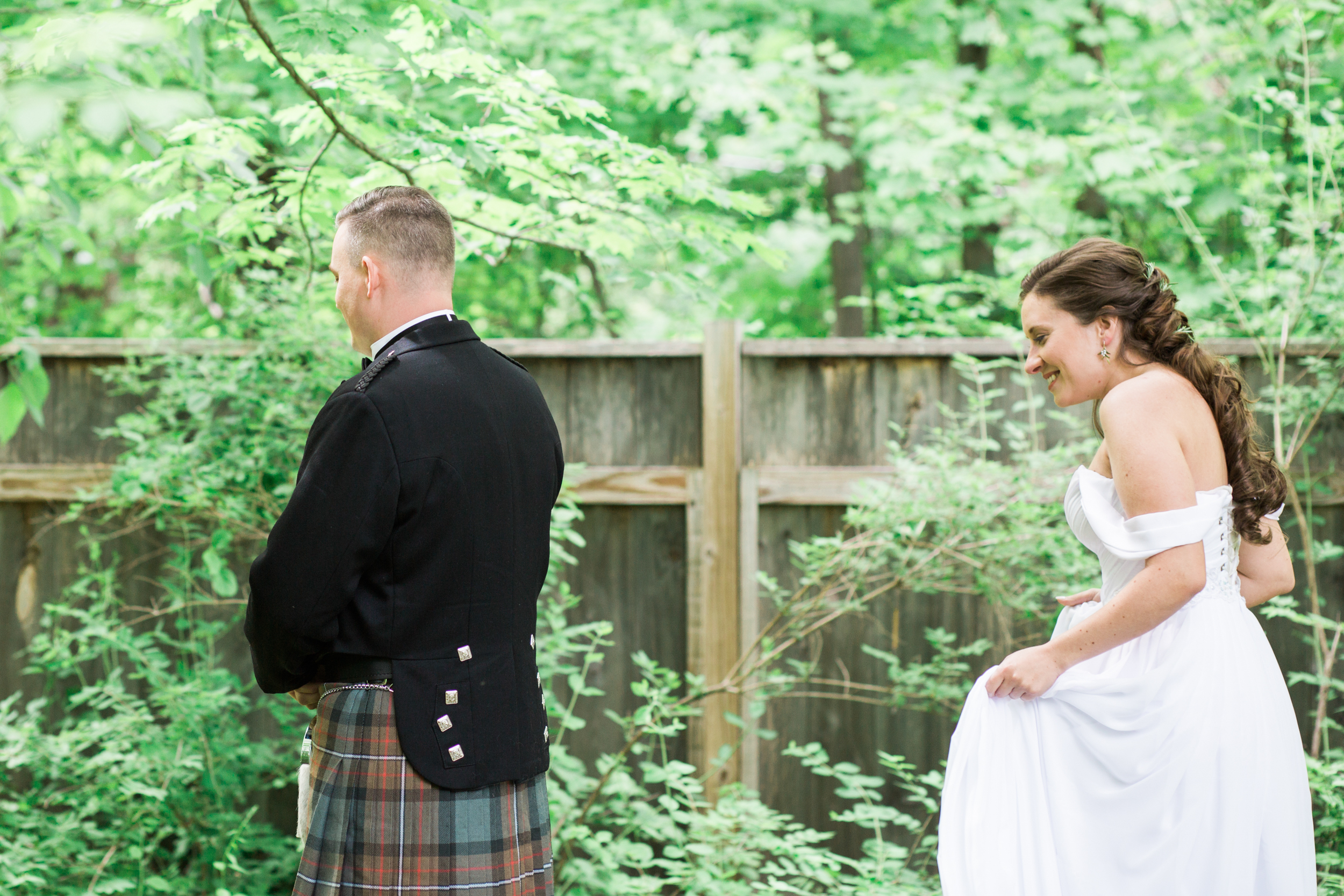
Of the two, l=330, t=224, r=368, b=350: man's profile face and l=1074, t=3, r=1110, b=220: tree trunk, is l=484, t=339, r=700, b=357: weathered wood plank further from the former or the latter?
l=1074, t=3, r=1110, b=220: tree trunk

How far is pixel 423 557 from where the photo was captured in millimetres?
1537

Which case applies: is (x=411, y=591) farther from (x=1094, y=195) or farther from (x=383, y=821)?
(x=1094, y=195)

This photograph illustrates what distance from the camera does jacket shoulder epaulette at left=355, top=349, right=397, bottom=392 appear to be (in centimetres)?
154

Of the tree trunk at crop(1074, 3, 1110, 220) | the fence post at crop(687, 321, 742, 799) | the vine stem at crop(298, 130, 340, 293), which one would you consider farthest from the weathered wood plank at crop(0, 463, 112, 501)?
the tree trunk at crop(1074, 3, 1110, 220)

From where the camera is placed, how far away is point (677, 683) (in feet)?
9.20

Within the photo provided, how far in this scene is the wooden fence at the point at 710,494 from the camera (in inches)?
130

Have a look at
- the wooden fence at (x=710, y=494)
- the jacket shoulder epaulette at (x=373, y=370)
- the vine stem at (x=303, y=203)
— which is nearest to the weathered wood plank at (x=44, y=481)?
the wooden fence at (x=710, y=494)

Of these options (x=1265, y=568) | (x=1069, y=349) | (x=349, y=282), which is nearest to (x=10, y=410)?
(x=349, y=282)

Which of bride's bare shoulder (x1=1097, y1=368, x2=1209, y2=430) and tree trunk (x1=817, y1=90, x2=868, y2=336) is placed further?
tree trunk (x1=817, y1=90, x2=868, y2=336)

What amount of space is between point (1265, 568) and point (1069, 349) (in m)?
0.61

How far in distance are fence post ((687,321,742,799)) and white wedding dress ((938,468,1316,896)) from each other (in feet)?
5.00

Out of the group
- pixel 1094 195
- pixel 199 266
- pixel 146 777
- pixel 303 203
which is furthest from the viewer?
pixel 1094 195

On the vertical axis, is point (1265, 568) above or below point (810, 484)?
below

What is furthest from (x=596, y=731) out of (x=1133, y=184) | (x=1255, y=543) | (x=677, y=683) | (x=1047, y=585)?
(x=1133, y=184)
